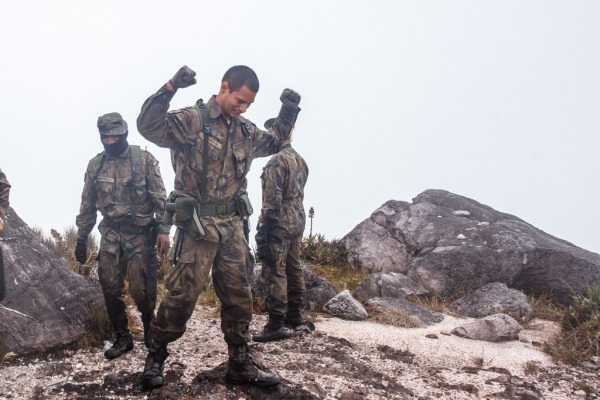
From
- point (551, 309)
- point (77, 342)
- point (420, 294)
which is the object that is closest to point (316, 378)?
point (77, 342)

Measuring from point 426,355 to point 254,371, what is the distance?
101 inches

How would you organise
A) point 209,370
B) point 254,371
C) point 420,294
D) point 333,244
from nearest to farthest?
point 254,371 < point 209,370 < point 420,294 < point 333,244

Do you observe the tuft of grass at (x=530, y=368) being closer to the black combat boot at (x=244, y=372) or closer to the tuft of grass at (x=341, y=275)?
the black combat boot at (x=244, y=372)

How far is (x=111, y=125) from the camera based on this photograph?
523cm

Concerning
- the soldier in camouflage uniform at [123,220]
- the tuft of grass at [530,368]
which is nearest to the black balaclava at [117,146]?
the soldier in camouflage uniform at [123,220]

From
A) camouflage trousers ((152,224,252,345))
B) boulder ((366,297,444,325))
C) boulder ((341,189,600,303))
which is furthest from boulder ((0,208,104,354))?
boulder ((341,189,600,303))

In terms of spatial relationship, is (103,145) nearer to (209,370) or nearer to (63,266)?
(63,266)

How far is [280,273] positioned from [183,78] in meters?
3.10

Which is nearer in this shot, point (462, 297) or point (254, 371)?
point (254, 371)

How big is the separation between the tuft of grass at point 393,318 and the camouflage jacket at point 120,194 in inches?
132

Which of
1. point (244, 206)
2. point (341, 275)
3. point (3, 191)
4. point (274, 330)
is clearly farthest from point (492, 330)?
point (3, 191)

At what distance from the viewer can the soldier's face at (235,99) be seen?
155 inches

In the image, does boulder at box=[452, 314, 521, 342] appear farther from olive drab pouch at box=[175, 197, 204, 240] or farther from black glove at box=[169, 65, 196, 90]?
black glove at box=[169, 65, 196, 90]

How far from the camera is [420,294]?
854 centimetres
